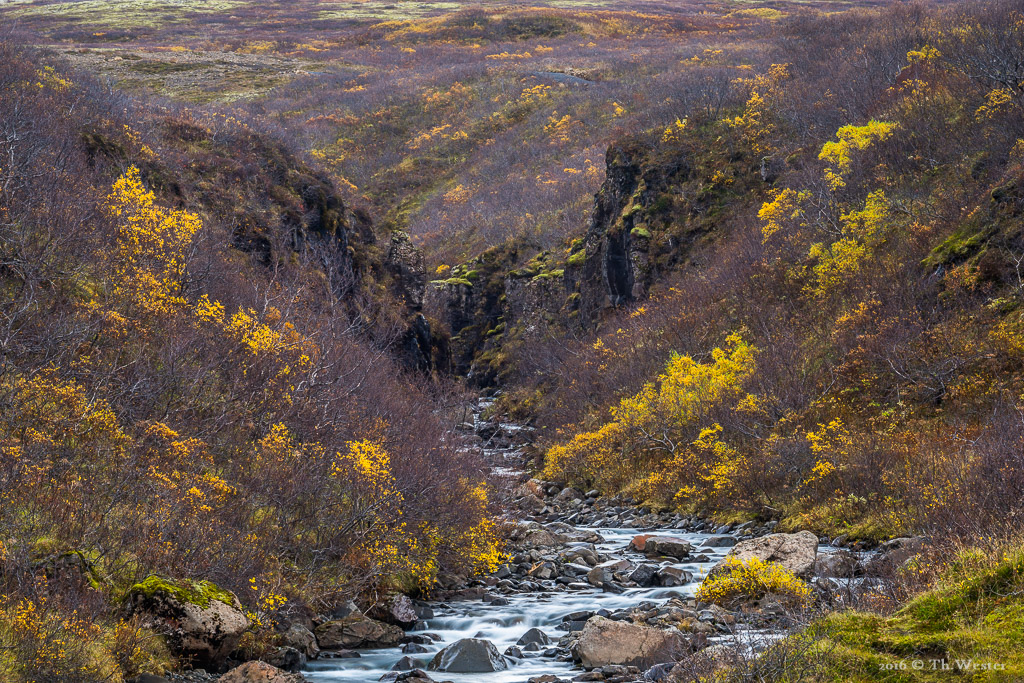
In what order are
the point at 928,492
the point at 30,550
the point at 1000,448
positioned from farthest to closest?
1. the point at 928,492
2. the point at 1000,448
3. the point at 30,550

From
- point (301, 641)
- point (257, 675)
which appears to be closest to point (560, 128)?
point (301, 641)

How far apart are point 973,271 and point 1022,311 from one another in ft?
7.16

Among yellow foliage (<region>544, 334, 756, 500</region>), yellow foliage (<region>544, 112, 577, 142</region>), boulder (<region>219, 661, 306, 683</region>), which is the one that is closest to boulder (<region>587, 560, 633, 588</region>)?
yellow foliage (<region>544, 334, 756, 500</region>)

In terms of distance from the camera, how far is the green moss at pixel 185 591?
9.80 metres

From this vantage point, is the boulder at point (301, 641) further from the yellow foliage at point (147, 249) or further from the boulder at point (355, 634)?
the yellow foliage at point (147, 249)

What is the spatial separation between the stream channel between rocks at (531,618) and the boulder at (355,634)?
0.76 ft

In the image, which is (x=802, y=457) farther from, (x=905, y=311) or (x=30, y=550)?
(x=30, y=550)

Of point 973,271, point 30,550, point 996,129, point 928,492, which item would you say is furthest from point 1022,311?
point 30,550

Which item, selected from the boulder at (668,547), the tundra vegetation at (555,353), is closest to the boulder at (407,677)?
the tundra vegetation at (555,353)

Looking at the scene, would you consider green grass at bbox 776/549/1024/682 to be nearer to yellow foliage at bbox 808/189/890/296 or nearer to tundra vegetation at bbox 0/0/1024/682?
tundra vegetation at bbox 0/0/1024/682

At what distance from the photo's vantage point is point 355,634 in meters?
12.0

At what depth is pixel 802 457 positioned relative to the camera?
18.7 metres

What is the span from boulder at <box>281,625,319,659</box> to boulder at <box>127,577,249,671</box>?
1149 mm

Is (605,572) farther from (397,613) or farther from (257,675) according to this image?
(257,675)
